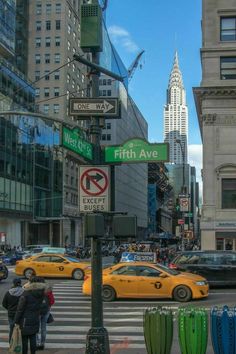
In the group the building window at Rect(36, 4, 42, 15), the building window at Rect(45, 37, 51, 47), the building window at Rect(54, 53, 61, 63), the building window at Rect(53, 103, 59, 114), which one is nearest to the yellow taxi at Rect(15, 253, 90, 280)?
the building window at Rect(53, 103, 59, 114)

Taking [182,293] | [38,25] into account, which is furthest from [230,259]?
[38,25]

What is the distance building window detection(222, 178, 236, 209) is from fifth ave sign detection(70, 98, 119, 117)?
4126 cm

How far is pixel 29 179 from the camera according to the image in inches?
3100

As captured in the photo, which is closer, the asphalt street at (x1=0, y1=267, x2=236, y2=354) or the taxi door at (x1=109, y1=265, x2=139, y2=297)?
the asphalt street at (x1=0, y1=267, x2=236, y2=354)

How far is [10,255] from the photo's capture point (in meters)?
46.2

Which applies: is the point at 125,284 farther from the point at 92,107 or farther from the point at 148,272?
the point at 92,107

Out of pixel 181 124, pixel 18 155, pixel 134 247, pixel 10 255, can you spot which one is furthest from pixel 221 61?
pixel 181 124

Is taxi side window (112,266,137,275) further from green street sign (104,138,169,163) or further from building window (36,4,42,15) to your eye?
building window (36,4,42,15)

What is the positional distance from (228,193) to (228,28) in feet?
46.8

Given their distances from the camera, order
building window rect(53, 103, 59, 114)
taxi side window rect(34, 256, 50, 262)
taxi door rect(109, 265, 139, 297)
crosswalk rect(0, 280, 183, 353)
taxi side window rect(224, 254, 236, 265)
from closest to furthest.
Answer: crosswalk rect(0, 280, 183, 353)
taxi door rect(109, 265, 139, 297)
taxi side window rect(224, 254, 236, 265)
taxi side window rect(34, 256, 50, 262)
building window rect(53, 103, 59, 114)

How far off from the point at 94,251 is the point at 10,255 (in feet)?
126

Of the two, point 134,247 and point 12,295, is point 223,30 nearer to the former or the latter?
point 134,247

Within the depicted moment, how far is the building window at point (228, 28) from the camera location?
1943 inches

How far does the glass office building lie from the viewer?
230ft
